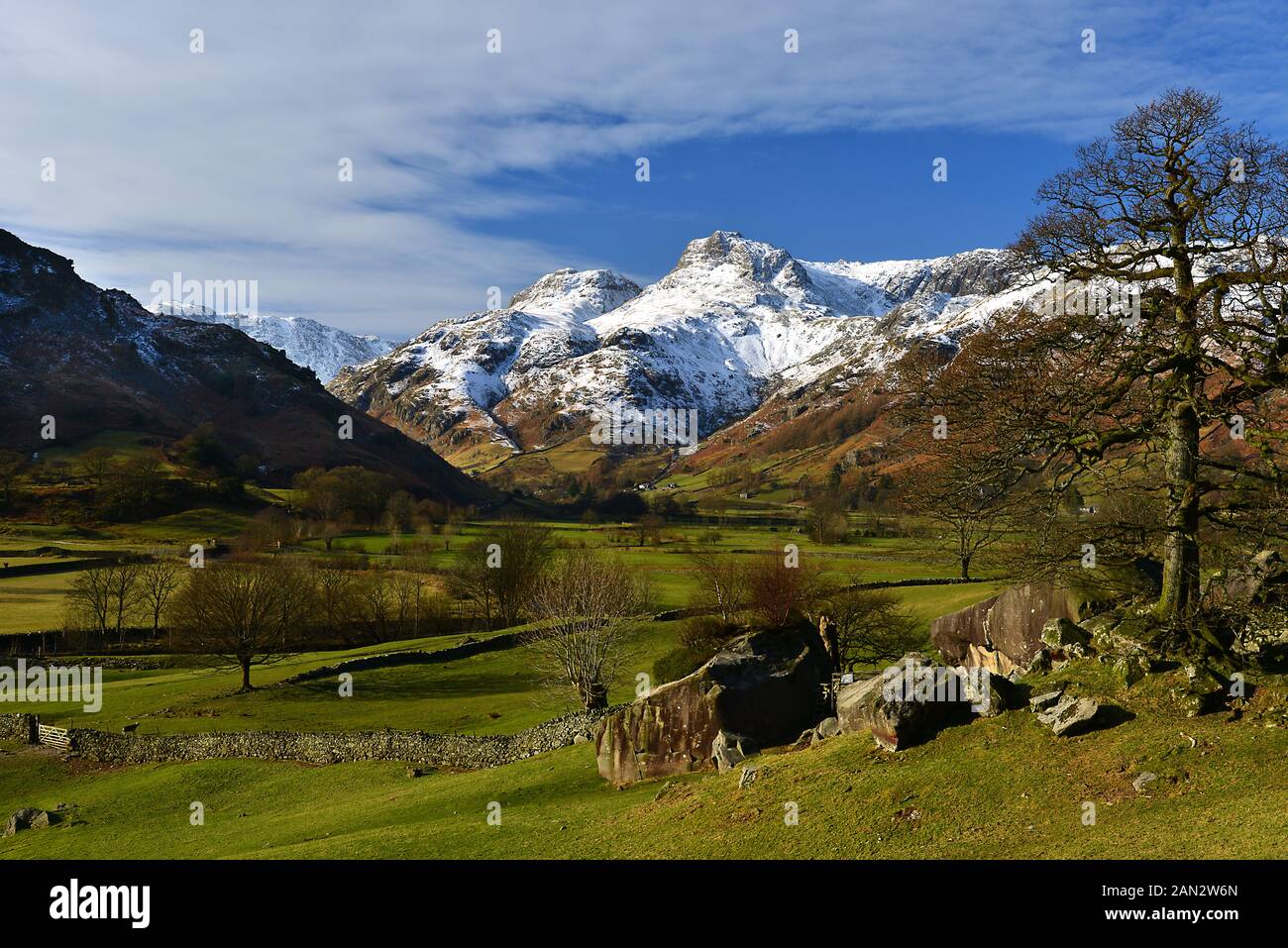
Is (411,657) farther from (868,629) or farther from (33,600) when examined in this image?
(33,600)

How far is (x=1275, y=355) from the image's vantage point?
15.6 metres

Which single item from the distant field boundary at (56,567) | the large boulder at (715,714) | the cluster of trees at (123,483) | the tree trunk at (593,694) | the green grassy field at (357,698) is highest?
the cluster of trees at (123,483)

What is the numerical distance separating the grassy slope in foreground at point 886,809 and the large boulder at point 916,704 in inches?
16.5

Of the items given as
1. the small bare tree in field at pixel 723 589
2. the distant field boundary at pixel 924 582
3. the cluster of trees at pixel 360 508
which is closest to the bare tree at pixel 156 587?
the small bare tree in field at pixel 723 589

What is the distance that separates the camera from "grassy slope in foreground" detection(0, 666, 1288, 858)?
14.0m

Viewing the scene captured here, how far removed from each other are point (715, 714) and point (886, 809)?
997 centimetres

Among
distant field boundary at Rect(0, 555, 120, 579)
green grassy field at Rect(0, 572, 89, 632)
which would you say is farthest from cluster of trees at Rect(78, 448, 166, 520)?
green grassy field at Rect(0, 572, 89, 632)

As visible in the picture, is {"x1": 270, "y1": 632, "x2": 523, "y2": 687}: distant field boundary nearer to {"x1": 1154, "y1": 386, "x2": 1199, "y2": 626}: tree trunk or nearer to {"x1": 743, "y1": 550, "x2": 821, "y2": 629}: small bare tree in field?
{"x1": 743, "y1": 550, "x2": 821, "y2": 629}: small bare tree in field

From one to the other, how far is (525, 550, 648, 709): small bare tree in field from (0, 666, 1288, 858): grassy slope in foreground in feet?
48.4

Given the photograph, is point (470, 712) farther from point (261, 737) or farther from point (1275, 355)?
point (1275, 355)

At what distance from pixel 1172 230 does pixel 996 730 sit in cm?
1096

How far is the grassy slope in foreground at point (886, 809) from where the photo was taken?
1397 cm

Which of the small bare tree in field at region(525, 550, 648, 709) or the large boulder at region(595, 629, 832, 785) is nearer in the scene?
the large boulder at region(595, 629, 832, 785)

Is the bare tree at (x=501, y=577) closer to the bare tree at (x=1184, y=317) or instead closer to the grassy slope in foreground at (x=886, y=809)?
the grassy slope in foreground at (x=886, y=809)
